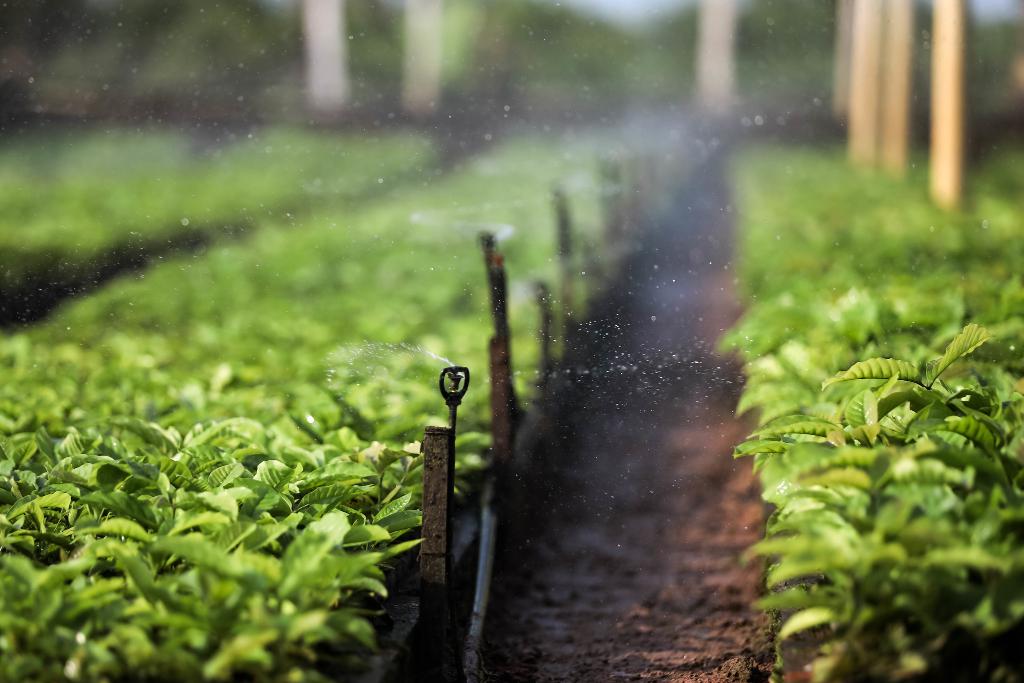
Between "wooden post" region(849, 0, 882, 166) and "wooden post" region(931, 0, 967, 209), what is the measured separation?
4115mm

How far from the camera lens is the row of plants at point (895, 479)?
8.44 feet

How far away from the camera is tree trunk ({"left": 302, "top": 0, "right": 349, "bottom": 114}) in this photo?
1161 inches

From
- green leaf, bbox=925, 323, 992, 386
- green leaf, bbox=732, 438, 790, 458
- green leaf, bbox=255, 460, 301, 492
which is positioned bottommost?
green leaf, bbox=255, 460, 301, 492

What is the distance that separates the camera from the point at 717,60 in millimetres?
42062

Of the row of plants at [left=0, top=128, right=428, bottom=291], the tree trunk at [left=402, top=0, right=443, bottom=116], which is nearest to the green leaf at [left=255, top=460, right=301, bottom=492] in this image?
the row of plants at [left=0, top=128, right=428, bottom=291]

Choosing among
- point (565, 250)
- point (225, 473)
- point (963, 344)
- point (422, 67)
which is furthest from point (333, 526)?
point (422, 67)

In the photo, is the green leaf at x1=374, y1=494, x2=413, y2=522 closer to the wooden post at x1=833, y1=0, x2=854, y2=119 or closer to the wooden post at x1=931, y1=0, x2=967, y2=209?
the wooden post at x1=931, y1=0, x2=967, y2=209

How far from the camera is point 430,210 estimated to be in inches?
647

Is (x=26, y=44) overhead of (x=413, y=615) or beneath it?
overhead

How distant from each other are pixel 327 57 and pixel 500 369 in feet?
89.6

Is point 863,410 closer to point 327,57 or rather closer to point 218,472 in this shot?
point 218,472

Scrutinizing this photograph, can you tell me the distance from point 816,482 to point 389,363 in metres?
3.68

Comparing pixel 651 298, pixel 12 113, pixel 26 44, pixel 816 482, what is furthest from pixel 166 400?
pixel 26 44

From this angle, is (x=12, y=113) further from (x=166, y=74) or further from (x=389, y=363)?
(x=389, y=363)
